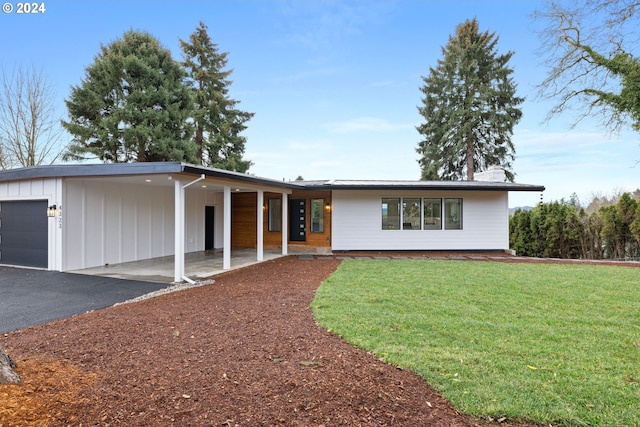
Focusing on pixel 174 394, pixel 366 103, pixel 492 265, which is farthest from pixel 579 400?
pixel 366 103

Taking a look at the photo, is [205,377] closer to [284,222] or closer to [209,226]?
[284,222]

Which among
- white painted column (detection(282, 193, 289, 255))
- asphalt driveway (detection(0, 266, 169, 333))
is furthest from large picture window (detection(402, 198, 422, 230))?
asphalt driveway (detection(0, 266, 169, 333))

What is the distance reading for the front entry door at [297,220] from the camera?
1318 centimetres

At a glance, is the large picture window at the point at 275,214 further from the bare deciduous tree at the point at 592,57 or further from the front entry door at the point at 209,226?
the bare deciduous tree at the point at 592,57

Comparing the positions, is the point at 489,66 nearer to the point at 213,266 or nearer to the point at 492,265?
the point at 492,265

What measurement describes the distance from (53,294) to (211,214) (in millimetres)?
8244

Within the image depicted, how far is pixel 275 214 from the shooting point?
44.3ft

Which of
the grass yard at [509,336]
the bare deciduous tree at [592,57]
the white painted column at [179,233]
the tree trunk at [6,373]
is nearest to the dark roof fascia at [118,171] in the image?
the white painted column at [179,233]

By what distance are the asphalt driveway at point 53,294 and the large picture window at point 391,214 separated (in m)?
8.17

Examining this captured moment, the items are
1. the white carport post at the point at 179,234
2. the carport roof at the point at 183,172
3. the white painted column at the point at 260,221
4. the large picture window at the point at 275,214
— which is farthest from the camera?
the large picture window at the point at 275,214

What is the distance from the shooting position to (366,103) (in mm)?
16828

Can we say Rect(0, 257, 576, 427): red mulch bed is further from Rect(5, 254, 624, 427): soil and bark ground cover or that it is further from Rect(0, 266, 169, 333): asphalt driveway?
Rect(0, 266, 169, 333): asphalt driveway

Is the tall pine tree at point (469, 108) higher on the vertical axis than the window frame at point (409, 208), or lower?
higher

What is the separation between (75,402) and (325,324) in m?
2.58
